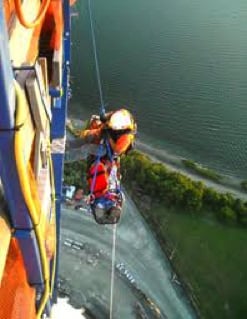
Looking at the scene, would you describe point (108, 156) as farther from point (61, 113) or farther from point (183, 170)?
point (183, 170)

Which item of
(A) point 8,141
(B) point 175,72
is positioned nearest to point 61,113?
(A) point 8,141

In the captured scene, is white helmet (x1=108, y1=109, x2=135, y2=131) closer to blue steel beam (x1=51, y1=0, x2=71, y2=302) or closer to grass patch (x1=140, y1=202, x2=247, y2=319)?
blue steel beam (x1=51, y1=0, x2=71, y2=302)

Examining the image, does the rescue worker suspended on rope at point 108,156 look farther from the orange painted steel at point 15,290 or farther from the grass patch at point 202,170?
the grass patch at point 202,170

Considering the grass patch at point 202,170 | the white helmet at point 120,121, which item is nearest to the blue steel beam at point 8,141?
the white helmet at point 120,121

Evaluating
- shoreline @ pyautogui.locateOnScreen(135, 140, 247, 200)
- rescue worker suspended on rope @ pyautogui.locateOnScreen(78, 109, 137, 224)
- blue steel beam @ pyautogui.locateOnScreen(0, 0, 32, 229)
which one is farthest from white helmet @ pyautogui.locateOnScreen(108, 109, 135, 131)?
shoreline @ pyautogui.locateOnScreen(135, 140, 247, 200)

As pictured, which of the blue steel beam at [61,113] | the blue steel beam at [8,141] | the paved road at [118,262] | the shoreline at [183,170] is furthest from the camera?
the shoreline at [183,170]

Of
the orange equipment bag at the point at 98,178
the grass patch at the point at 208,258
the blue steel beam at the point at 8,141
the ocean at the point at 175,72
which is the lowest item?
the grass patch at the point at 208,258

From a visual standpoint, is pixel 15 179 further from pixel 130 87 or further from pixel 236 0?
pixel 236 0
